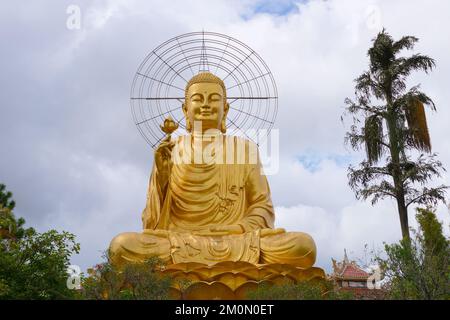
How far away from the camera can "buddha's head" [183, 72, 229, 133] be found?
10.4 meters

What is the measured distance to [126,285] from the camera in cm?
648

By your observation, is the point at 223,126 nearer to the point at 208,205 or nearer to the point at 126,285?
the point at 208,205

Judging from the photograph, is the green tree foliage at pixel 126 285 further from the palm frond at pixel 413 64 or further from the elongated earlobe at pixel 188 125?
the palm frond at pixel 413 64

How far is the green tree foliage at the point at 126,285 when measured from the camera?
6262 mm

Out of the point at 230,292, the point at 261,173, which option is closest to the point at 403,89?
the point at 261,173

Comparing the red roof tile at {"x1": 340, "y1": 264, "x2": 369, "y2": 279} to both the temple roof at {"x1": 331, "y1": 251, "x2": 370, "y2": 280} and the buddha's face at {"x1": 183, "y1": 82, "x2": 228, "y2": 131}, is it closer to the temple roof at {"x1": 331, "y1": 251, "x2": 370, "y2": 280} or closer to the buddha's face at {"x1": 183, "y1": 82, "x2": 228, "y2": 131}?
the temple roof at {"x1": 331, "y1": 251, "x2": 370, "y2": 280}

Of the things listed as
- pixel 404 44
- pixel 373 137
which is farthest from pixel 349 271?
pixel 404 44

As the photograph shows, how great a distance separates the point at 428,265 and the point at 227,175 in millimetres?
3391

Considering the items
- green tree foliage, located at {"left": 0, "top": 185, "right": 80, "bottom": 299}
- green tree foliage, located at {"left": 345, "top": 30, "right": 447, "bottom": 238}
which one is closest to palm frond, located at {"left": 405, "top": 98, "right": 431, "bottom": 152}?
green tree foliage, located at {"left": 345, "top": 30, "right": 447, "bottom": 238}

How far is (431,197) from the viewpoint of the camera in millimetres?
13031

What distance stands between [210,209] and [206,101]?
5.60 ft

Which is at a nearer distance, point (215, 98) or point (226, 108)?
point (215, 98)

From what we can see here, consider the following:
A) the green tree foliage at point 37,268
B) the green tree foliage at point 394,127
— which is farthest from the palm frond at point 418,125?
the green tree foliage at point 37,268

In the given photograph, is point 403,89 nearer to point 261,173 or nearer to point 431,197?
point 431,197
